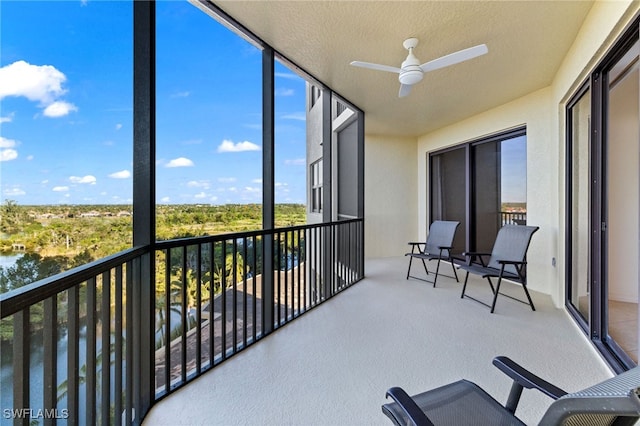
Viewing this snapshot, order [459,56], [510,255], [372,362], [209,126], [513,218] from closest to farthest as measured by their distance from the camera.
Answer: [372,362] → [459,56] → [510,255] → [513,218] → [209,126]

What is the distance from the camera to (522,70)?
3.29m

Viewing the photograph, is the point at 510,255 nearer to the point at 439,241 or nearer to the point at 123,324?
the point at 439,241

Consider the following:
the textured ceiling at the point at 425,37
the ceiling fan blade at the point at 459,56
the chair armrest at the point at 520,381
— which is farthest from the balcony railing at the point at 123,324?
the ceiling fan blade at the point at 459,56

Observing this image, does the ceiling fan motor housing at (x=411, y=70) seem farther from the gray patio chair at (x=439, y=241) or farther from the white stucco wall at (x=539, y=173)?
the gray patio chair at (x=439, y=241)

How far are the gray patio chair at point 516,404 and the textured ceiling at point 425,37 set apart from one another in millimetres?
2393

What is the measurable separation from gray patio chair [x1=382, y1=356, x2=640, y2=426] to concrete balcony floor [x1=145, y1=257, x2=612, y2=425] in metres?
0.53

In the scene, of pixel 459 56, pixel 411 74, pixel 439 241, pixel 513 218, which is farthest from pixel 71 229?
pixel 513 218

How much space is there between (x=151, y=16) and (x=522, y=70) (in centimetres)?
354

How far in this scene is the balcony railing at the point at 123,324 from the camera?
856mm

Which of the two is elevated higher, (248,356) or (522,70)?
(522,70)

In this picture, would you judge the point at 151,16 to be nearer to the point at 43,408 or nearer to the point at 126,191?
the point at 126,191

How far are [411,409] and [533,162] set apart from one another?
4110 millimetres

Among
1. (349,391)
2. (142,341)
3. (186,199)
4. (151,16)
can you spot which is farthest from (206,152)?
(349,391)

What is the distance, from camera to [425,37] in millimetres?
2621
